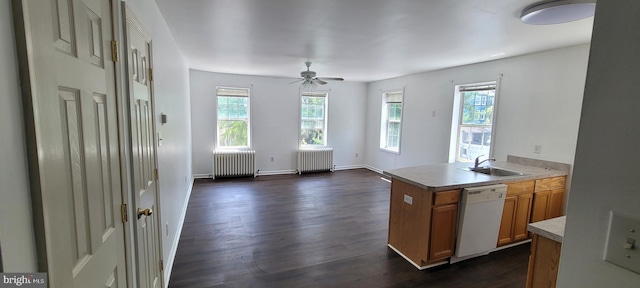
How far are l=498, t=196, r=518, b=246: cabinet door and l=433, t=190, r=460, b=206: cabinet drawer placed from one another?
2.48ft

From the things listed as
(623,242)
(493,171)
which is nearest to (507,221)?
(493,171)

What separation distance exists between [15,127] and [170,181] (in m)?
2.31

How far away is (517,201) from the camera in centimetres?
300

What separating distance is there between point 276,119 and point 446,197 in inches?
185

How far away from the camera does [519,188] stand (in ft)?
9.78

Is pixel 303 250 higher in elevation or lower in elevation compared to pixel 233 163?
lower

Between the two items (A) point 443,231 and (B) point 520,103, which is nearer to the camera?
(A) point 443,231

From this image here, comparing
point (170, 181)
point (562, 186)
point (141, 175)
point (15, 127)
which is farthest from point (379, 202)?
point (15, 127)

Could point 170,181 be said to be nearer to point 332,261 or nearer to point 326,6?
point 332,261

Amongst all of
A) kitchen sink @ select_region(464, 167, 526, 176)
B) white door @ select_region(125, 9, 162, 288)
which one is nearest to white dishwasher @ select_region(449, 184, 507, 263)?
kitchen sink @ select_region(464, 167, 526, 176)

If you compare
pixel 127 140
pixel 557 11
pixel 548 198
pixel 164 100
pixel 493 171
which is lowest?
pixel 548 198

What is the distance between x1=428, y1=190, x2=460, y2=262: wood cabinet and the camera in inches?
101

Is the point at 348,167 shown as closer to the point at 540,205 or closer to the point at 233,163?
the point at 233,163

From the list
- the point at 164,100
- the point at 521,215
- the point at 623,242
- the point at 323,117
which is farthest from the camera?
the point at 323,117
